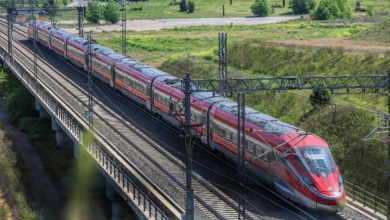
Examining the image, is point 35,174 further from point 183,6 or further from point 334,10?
point 183,6

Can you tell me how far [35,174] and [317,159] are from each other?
1064 inches

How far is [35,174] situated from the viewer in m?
52.5

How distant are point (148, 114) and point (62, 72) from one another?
22892 millimetres

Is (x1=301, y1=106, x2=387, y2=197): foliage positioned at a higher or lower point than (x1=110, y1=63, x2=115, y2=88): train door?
lower

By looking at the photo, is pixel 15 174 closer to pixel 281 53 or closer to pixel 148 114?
pixel 148 114

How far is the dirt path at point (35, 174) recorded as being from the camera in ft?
153

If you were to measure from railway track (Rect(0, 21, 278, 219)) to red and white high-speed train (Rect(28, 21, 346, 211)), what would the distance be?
2177mm

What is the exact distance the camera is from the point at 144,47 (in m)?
102

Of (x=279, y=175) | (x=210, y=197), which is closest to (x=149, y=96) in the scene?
(x=210, y=197)

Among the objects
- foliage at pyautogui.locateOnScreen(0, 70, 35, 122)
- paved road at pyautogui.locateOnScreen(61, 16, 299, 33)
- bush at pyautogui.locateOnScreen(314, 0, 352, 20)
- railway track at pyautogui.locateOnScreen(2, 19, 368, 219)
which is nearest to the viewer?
railway track at pyautogui.locateOnScreen(2, 19, 368, 219)

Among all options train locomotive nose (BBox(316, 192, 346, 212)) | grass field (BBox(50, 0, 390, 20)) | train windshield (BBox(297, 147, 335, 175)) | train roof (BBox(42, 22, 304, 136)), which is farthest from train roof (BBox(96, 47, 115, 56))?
grass field (BBox(50, 0, 390, 20))

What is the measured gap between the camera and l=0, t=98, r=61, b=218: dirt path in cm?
4669

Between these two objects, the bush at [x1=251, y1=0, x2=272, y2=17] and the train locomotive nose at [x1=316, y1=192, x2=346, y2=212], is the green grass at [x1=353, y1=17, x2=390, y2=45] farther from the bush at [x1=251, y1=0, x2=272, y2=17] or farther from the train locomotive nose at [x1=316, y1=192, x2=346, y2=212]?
the bush at [x1=251, y1=0, x2=272, y2=17]

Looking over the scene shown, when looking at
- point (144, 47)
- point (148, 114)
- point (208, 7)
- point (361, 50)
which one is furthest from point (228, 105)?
point (208, 7)
